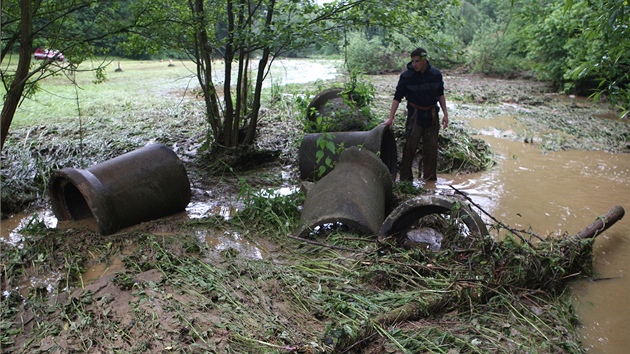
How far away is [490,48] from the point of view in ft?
69.7

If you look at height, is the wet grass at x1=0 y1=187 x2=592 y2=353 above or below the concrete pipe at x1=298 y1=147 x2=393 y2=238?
below

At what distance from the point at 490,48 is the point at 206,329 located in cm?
2061

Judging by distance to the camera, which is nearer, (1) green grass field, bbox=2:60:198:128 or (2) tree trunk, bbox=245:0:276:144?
(2) tree trunk, bbox=245:0:276:144

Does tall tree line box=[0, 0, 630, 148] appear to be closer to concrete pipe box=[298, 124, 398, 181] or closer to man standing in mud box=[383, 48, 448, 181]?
man standing in mud box=[383, 48, 448, 181]

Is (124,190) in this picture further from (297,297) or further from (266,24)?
(266,24)

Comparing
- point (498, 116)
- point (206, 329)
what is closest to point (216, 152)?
point (206, 329)

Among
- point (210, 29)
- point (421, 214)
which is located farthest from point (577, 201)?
point (210, 29)

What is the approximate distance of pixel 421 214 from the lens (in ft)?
15.9

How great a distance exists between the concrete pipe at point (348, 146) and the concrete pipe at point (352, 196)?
69 cm

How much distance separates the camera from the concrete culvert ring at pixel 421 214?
4.51 meters

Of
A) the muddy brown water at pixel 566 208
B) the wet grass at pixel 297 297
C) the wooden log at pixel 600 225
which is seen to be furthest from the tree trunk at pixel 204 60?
the wooden log at pixel 600 225

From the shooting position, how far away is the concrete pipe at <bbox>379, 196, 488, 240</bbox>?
14.8 ft

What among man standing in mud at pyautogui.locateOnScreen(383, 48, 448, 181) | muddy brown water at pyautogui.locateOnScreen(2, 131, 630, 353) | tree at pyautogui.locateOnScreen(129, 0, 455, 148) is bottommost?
muddy brown water at pyautogui.locateOnScreen(2, 131, 630, 353)

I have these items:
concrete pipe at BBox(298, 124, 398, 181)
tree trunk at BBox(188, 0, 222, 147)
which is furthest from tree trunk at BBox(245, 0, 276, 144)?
concrete pipe at BBox(298, 124, 398, 181)
